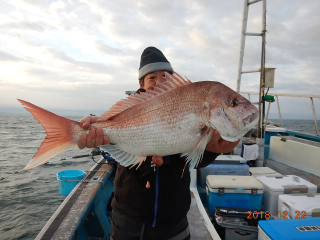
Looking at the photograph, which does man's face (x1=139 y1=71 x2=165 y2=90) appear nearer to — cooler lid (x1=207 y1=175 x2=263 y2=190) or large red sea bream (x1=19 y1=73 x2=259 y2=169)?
large red sea bream (x1=19 y1=73 x2=259 y2=169)

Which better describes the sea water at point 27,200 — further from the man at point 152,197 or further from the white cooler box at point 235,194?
the white cooler box at point 235,194

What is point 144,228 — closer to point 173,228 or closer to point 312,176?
point 173,228

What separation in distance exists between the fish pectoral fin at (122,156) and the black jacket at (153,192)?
0.61 feet

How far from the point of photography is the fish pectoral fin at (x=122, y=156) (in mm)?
1995

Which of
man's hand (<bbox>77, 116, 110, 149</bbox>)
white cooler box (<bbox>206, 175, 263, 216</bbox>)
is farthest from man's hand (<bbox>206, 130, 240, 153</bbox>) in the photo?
white cooler box (<bbox>206, 175, 263, 216</bbox>)

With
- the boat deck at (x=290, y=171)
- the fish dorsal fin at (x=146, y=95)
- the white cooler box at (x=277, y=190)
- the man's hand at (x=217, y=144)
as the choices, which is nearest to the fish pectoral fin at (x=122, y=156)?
the fish dorsal fin at (x=146, y=95)

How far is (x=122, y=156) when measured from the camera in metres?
2.07

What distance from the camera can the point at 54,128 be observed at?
1.99 meters

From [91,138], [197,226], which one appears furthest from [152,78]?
[197,226]

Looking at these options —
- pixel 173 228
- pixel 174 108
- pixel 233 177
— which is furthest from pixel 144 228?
pixel 233 177

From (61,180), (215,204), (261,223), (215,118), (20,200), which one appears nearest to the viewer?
(215,118)

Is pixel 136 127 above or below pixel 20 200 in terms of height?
above

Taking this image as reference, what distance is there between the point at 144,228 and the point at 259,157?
5825mm

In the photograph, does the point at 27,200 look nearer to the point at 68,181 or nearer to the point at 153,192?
the point at 68,181
